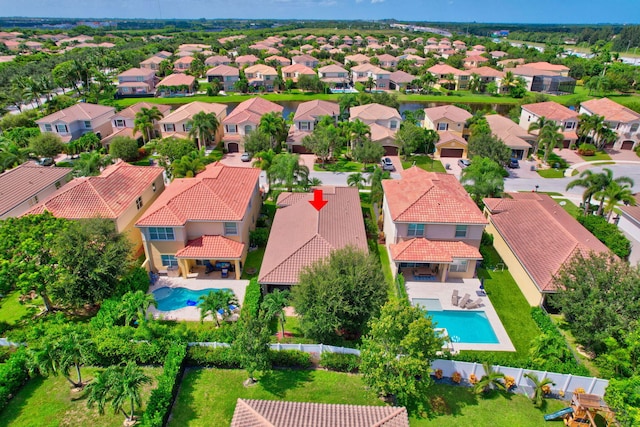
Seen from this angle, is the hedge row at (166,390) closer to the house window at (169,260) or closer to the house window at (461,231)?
the house window at (169,260)

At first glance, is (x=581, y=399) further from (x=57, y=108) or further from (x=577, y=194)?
(x=57, y=108)

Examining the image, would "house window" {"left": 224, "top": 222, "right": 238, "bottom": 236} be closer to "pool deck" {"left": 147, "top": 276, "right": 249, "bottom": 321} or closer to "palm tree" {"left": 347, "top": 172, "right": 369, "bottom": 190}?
"pool deck" {"left": 147, "top": 276, "right": 249, "bottom": 321}

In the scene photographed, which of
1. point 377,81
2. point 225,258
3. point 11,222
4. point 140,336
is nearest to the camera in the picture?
point 140,336

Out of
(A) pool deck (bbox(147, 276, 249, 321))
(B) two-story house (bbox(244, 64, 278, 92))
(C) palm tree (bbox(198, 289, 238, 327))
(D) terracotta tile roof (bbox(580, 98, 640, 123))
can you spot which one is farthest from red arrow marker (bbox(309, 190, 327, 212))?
(B) two-story house (bbox(244, 64, 278, 92))

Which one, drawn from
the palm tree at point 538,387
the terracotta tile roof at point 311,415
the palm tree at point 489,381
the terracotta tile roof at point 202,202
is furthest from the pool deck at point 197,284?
the palm tree at point 538,387

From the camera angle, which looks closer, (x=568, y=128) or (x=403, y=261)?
(x=403, y=261)

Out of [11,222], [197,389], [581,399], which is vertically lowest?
[197,389]

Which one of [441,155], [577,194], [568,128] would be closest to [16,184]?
[441,155]
